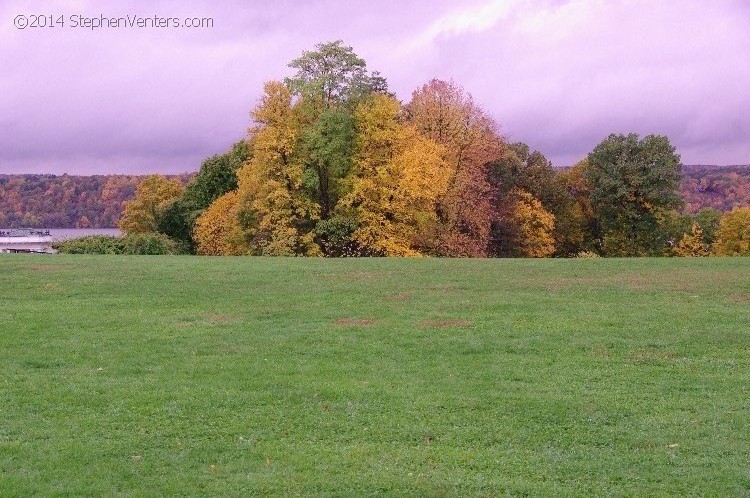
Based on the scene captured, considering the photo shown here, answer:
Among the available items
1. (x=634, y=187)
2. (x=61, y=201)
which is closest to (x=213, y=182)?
(x=634, y=187)

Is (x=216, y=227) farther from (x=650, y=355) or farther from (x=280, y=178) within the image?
(x=650, y=355)

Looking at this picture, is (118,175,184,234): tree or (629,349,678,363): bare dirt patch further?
(118,175,184,234): tree

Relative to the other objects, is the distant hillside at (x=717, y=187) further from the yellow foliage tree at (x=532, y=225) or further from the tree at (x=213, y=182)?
the tree at (x=213, y=182)

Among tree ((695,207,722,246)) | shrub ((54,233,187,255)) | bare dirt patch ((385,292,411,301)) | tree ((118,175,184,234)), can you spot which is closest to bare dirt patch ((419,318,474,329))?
bare dirt patch ((385,292,411,301))

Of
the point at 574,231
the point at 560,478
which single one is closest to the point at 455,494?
the point at 560,478

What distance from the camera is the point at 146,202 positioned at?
67.8 meters

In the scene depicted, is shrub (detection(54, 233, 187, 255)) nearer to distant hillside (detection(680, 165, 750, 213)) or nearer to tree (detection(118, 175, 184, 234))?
tree (detection(118, 175, 184, 234))

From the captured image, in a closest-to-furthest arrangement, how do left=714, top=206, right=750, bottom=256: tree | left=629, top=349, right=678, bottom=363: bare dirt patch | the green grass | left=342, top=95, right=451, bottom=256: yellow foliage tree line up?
the green grass, left=629, top=349, right=678, bottom=363: bare dirt patch, left=342, top=95, right=451, bottom=256: yellow foliage tree, left=714, top=206, right=750, bottom=256: tree

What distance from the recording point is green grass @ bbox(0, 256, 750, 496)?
276 inches

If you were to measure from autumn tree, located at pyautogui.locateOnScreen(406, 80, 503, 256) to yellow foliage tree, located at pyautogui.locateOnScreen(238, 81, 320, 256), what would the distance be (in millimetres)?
7766

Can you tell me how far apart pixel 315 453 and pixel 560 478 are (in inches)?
96.6

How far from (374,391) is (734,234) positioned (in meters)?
58.0

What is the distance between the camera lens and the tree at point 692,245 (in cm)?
5725

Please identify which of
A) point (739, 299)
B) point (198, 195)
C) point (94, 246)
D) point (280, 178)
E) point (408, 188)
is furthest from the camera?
point (198, 195)
